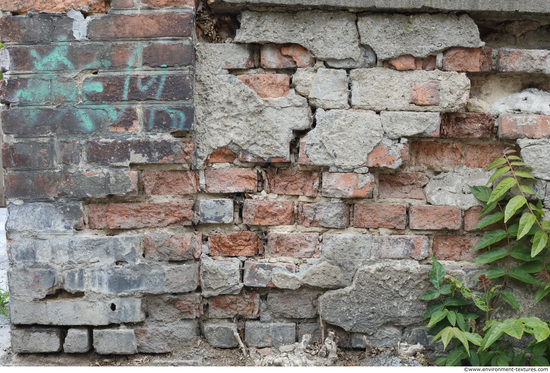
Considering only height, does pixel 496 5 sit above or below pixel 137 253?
above

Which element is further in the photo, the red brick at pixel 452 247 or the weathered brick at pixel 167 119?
the red brick at pixel 452 247

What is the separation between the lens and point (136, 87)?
1.50 metres

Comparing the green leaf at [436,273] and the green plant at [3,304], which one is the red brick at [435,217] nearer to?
the green leaf at [436,273]

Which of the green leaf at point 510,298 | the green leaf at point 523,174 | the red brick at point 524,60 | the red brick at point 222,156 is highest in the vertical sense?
the red brick at point 524,60

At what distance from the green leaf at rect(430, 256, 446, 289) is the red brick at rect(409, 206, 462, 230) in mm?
132

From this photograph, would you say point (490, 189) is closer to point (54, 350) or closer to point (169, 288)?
point (169, 288)

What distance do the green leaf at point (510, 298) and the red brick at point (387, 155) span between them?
61 centimetres

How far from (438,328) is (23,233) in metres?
1.55

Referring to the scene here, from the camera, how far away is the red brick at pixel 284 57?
1577mm

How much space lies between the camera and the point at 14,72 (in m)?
1.51

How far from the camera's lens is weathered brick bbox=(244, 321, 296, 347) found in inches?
65.1

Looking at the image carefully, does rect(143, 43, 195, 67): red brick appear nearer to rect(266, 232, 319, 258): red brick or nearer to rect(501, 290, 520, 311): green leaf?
rect(266, 232, 319, 258): red brick

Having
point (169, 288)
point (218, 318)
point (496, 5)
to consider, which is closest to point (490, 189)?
point (496, 5)

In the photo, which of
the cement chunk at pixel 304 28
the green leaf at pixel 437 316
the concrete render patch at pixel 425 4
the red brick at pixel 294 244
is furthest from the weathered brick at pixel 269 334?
the concrete render patch at pixel 425 4
